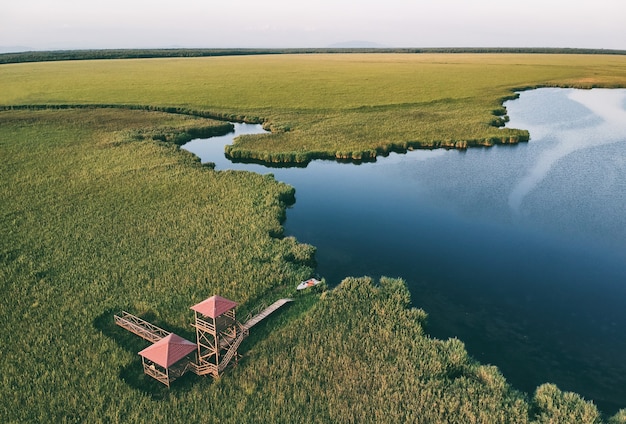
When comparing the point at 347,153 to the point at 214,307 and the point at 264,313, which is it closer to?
the point at 264,313

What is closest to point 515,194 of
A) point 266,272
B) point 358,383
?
point 266,272

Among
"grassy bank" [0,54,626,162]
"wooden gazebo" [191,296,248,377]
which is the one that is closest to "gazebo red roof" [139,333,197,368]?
"wooden gazebo" [191,296,248,377]

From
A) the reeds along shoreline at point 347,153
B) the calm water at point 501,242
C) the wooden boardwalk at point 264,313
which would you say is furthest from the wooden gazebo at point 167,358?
the reeds along shoreline at point 347,153

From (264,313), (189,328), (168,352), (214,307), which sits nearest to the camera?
(168,352)

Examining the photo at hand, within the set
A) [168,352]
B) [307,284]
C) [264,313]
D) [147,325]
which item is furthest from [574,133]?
[168,352]

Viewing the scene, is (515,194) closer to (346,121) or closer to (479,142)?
(479,142)

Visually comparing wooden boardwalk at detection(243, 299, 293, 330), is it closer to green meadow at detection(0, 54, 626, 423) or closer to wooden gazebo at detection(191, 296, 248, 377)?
green meadow at detection(0, 54, 626, 423)

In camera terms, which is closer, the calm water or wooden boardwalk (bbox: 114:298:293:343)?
wooden boardwalk (bbox: 114:298:293:343)
